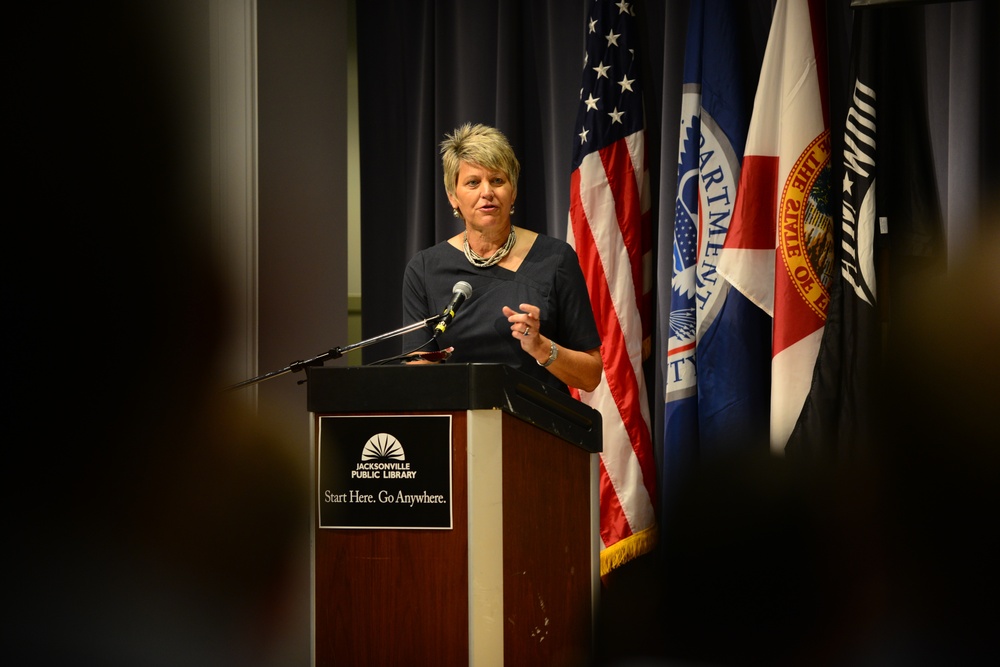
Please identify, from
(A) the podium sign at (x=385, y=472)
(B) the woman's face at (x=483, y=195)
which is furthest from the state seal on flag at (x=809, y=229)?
(A) the podium sign at (x=385, y=472)

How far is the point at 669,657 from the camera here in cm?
307

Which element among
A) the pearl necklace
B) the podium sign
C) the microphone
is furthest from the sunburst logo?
the pearl necklace

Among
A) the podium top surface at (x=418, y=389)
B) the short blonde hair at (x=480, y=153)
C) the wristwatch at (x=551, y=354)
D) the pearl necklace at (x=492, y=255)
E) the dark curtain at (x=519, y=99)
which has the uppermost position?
the dark curtain at (x=519, y=99)

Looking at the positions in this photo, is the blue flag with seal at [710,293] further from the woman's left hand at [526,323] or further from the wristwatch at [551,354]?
the woman's left hand at [526,323]

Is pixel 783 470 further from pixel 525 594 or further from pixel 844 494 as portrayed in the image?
pixel 525 594

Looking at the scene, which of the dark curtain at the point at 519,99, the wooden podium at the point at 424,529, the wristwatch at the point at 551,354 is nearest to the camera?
the wooden podium at the point at 424,529

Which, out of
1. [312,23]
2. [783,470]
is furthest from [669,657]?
[312,23]

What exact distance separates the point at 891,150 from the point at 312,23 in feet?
7.27

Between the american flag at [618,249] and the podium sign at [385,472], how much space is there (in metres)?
1.99

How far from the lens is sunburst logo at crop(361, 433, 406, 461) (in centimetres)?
162

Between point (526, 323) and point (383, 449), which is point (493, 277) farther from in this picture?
point (383, 449)

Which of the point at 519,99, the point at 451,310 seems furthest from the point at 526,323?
the point at 519,99

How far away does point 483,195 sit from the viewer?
8.16 ft

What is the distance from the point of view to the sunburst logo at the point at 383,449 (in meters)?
1.62
